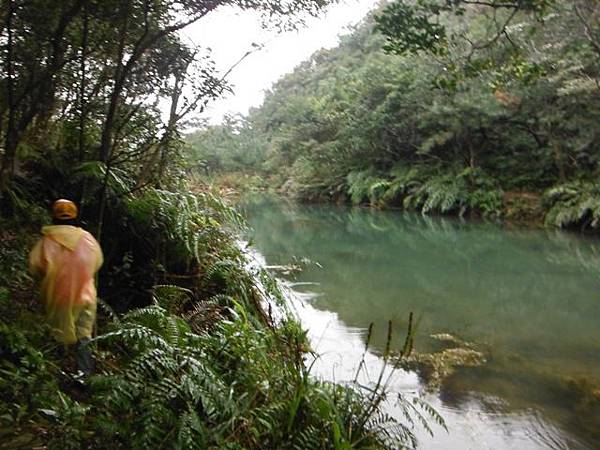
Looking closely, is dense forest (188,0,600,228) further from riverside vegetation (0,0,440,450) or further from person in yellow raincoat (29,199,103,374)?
person in yellow raincoat (29,199,103,374)

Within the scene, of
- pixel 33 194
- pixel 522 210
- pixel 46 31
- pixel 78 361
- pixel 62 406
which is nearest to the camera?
pixel 62 406

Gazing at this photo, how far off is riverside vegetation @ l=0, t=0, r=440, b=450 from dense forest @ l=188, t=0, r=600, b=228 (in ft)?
9.63

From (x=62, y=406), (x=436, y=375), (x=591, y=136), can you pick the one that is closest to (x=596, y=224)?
(x=591, y=136)

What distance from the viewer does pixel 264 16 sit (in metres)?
5.02

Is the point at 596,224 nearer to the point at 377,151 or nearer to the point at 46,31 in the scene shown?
the point at 377,151

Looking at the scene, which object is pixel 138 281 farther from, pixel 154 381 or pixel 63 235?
pixel 154 381

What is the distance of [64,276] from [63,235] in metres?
0.27

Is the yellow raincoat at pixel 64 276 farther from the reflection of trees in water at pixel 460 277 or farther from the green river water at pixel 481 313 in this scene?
the reflection of trees in water at pixel 460 277

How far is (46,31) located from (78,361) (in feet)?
8.38

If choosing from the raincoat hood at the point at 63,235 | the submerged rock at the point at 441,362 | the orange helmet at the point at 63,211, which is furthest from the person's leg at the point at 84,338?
the submerged rock at the point at 441,362

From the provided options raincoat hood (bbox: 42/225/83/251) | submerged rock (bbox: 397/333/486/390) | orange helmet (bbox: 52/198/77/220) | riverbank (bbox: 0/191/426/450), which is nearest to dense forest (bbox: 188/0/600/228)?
riverbank (bbox: 0/191/426/450)

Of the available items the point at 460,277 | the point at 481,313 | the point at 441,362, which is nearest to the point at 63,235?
the point at 441,362

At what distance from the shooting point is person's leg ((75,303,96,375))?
3.40 metres

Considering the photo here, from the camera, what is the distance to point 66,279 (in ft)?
11.2
